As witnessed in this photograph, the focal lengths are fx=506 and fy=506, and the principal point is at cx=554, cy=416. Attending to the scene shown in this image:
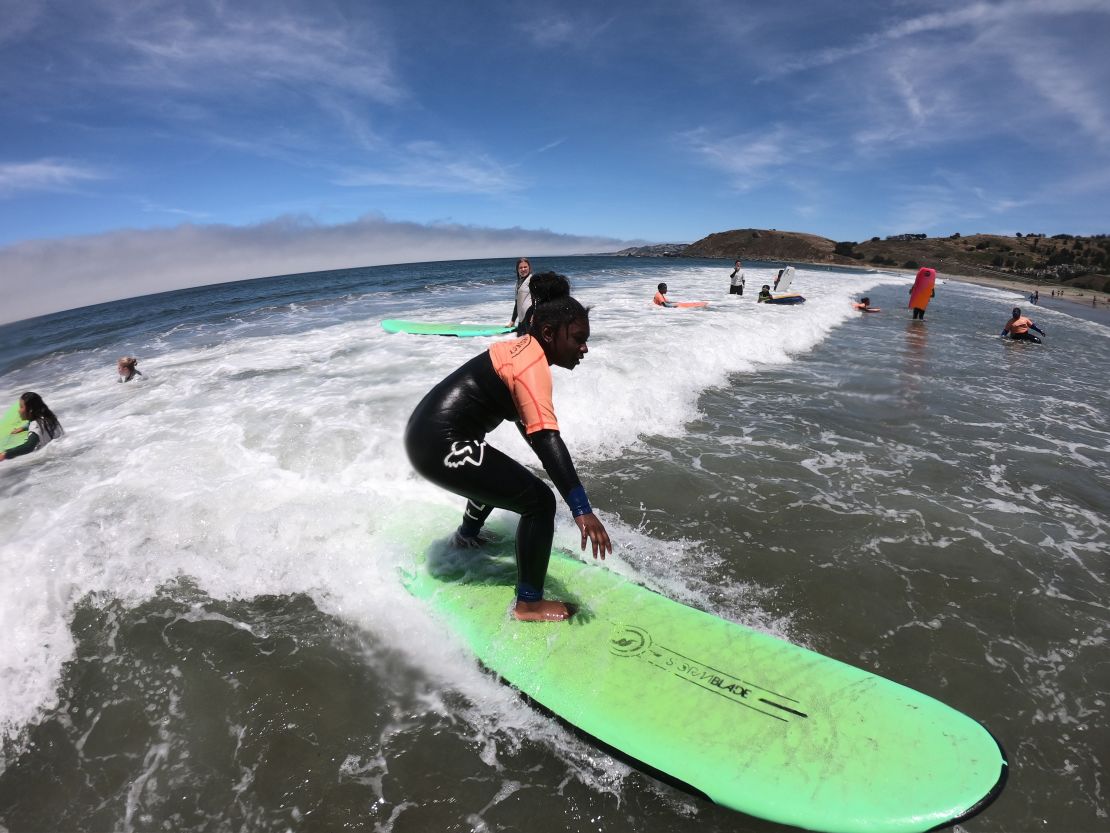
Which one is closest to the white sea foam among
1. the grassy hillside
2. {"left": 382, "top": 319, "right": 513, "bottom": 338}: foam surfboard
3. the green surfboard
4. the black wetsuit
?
the green surfboard

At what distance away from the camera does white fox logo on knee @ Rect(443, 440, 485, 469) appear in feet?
9.57

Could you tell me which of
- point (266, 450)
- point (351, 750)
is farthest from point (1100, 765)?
point (266, 450)

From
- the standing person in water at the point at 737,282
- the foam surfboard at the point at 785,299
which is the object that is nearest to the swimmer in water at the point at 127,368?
the foam surfboard at the point at 785,299

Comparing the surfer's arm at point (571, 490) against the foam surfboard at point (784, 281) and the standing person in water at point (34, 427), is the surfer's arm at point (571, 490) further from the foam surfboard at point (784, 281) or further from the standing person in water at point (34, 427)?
the foam surfboard at point (784, 281)

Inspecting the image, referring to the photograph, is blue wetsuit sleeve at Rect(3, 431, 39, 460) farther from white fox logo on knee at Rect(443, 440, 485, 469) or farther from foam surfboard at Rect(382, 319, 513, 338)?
foam surfboard at Rect(382, 319, 513, 338)

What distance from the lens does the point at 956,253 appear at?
68938 mm

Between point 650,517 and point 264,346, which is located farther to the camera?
point 264,346

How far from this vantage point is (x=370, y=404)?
706cm

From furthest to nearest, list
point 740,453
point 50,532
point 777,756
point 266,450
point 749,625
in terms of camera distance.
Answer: point 740,453
point 266,450
point 50,532
point 749,625
point 777,756

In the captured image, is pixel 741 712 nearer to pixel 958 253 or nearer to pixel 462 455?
pixel 462 455

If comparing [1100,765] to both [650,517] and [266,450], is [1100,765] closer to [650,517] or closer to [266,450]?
[650,517]

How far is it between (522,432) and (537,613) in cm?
126

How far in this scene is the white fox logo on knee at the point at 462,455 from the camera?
2.92 meters

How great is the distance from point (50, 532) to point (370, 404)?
3489mm
